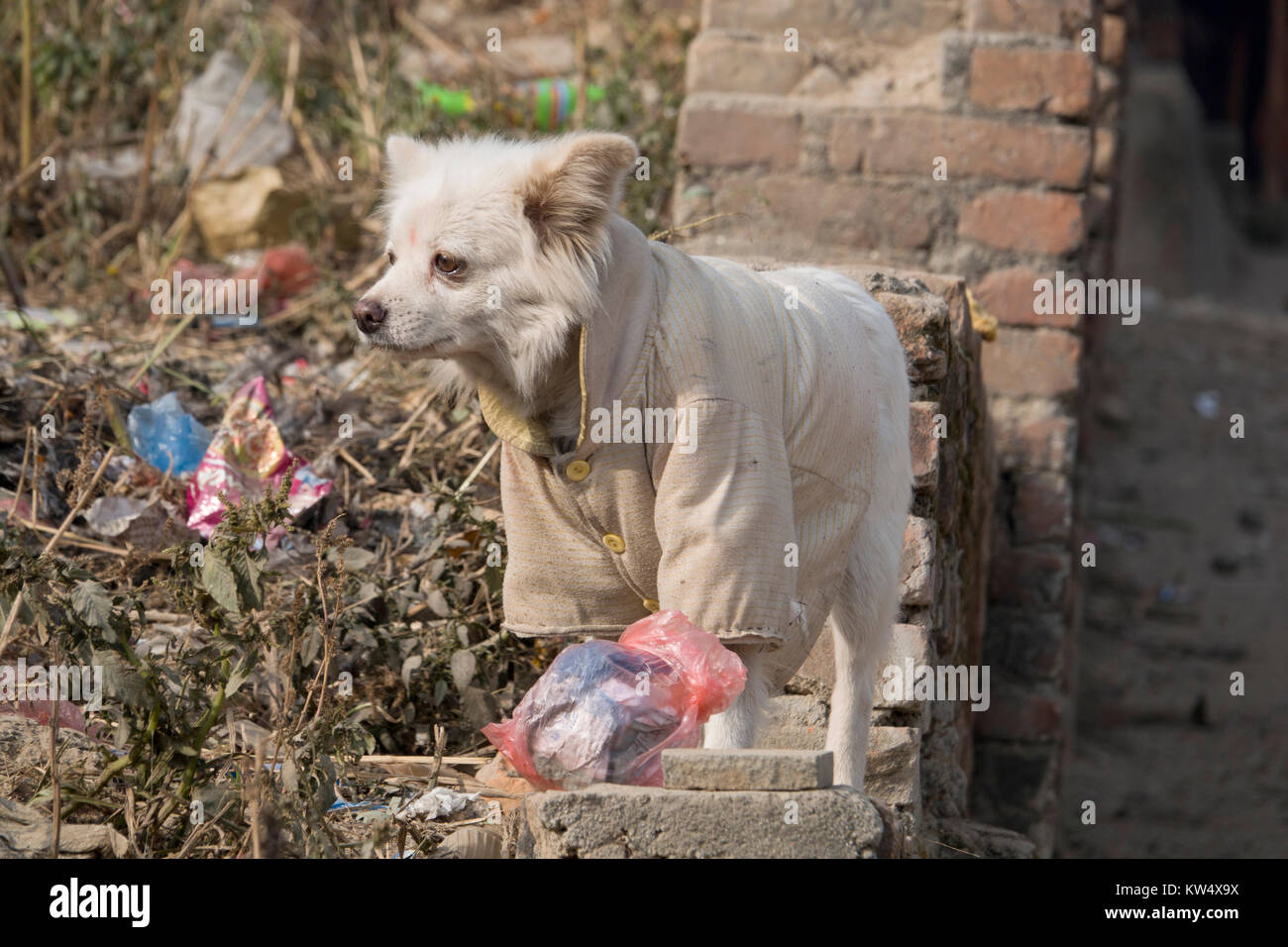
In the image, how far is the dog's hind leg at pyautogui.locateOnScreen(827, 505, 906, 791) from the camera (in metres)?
3.13

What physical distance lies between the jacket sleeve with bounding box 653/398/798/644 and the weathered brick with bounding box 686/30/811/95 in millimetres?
2489

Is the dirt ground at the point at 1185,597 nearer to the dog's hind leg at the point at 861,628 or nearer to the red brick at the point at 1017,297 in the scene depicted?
the red brick at the point at 1017,297

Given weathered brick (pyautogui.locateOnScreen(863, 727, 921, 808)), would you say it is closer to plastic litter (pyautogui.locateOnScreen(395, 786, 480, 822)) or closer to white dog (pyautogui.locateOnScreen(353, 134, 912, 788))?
white dog (pyautogui.locateOnScreen(353, 134, 912, 788))

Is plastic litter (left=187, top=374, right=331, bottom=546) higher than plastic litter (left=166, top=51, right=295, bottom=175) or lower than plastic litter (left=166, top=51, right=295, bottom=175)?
lower

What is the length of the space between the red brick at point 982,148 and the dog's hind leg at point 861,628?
5.92ft

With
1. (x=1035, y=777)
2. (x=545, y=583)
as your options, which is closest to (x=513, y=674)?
(x=545, y=583)

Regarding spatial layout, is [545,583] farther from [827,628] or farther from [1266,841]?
[1266,841]

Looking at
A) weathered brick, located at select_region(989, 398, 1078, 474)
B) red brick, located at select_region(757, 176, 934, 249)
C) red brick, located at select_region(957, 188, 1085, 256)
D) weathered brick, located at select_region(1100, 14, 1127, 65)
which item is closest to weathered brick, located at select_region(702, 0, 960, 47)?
red brick, located at select_region(757, 176, 934, 249)

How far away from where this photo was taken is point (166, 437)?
3965mm

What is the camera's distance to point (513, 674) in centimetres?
358

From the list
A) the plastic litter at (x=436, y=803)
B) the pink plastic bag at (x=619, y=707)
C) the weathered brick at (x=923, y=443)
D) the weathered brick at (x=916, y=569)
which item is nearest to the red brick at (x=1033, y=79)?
the weathered brick at (x=923, y=443)

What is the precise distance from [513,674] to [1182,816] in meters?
3.65

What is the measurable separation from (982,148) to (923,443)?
1.50 m

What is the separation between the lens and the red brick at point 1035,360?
15.1 ft
